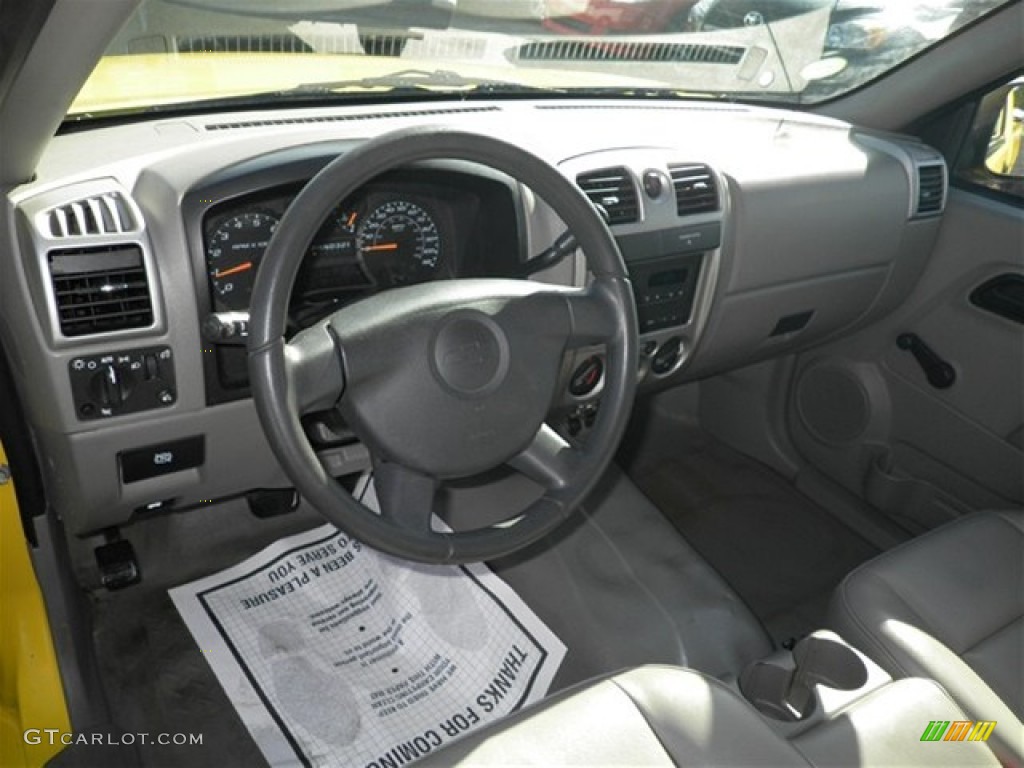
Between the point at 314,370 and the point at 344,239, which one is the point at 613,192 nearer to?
the point at 344,239

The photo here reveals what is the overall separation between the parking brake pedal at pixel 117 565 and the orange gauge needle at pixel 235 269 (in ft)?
2.37

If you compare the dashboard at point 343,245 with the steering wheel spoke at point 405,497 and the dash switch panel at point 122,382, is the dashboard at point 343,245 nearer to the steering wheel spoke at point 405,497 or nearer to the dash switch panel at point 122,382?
the dash switch panel at point 122,382

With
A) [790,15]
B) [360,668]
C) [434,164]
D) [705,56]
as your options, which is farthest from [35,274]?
[790,15]

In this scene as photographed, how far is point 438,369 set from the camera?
45.7 inches

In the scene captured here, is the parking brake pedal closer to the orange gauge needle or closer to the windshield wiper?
the orange gauge needle

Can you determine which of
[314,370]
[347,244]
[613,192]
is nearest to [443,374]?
[314,370]

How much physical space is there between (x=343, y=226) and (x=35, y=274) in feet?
1.39

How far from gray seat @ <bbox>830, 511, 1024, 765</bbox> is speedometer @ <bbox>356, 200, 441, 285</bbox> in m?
0.84

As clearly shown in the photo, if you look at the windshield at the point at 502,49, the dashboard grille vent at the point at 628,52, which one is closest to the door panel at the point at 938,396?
the windshield at the point at 502,49

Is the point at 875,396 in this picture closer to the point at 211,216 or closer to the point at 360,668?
the point at 360,668

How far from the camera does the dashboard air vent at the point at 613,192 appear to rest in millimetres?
1658

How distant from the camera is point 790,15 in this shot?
2.11m

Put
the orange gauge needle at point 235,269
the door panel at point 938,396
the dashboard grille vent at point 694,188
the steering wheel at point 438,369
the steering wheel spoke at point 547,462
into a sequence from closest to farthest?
the steering wheel at point 438,369 → the steering wheel spoke at point 547,462 → the orange gauge needle at point 235,269 → the dashboard grille vent at point 694,188 → the door panel at point 938,396

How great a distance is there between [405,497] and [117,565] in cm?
89
